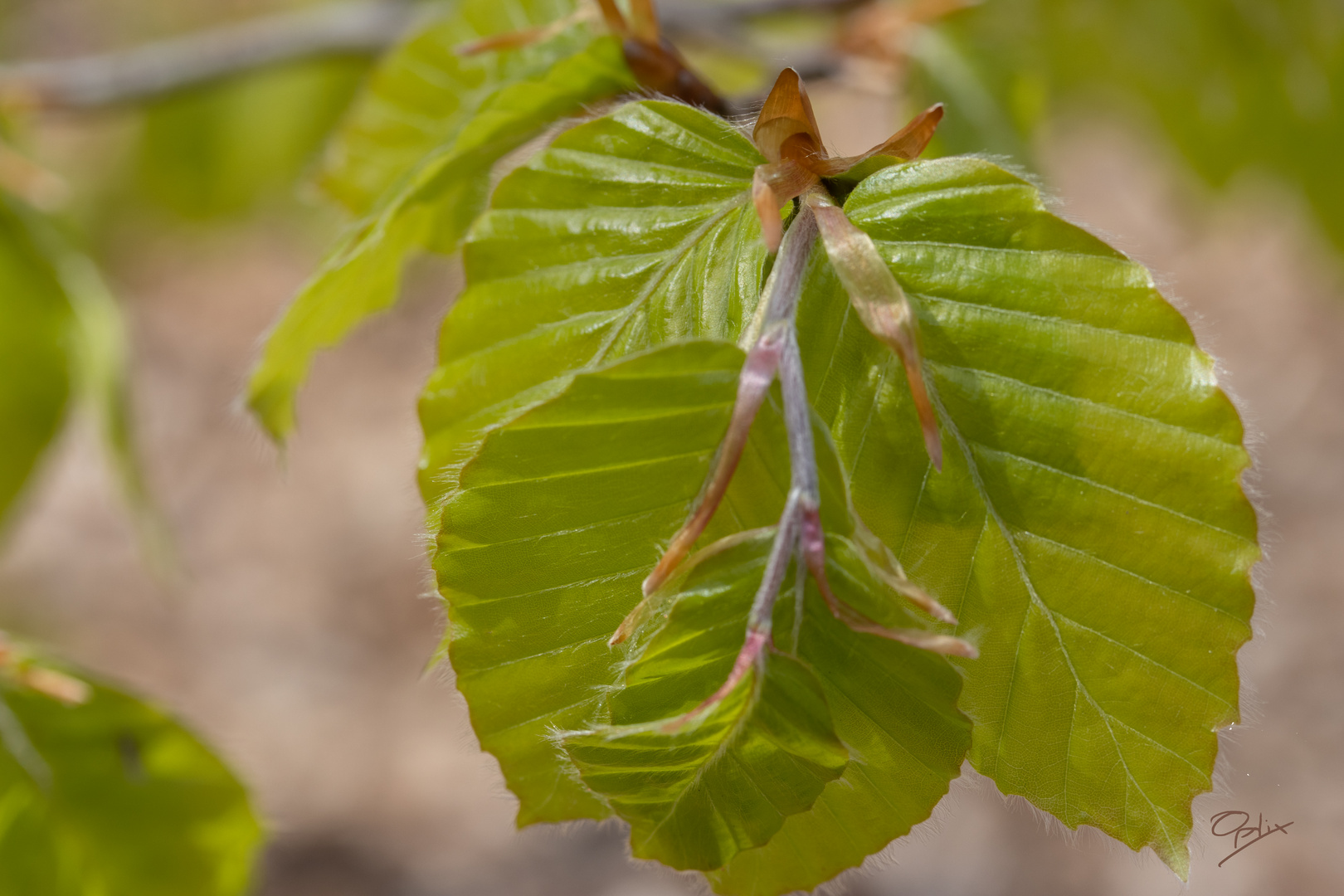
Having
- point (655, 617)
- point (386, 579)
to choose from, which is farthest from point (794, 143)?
point (386, 579)

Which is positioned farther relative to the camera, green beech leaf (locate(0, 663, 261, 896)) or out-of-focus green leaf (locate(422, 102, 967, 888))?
green beech leaf (locate(0, 663, 261, 896))

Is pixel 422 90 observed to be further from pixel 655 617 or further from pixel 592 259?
pixel 655 617

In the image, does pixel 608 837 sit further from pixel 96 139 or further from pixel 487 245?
pixel 96 139

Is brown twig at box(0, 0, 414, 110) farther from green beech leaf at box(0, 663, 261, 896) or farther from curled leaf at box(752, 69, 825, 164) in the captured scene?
curled leaf at box(752, 69, 825, 164)

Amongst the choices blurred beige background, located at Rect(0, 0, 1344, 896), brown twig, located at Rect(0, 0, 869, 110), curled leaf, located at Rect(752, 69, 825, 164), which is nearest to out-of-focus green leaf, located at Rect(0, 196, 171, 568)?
brown twig, located at Rect(0, 0, 869, 110)

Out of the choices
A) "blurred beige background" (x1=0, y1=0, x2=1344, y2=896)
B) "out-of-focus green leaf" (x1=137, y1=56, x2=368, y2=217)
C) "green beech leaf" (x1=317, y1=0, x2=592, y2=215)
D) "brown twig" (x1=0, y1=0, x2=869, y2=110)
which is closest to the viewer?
"green beech leaf" (x1=317, y1=0, x2=592, y2=215)

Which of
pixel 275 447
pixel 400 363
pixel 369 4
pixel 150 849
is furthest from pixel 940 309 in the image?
pixel 400 363
